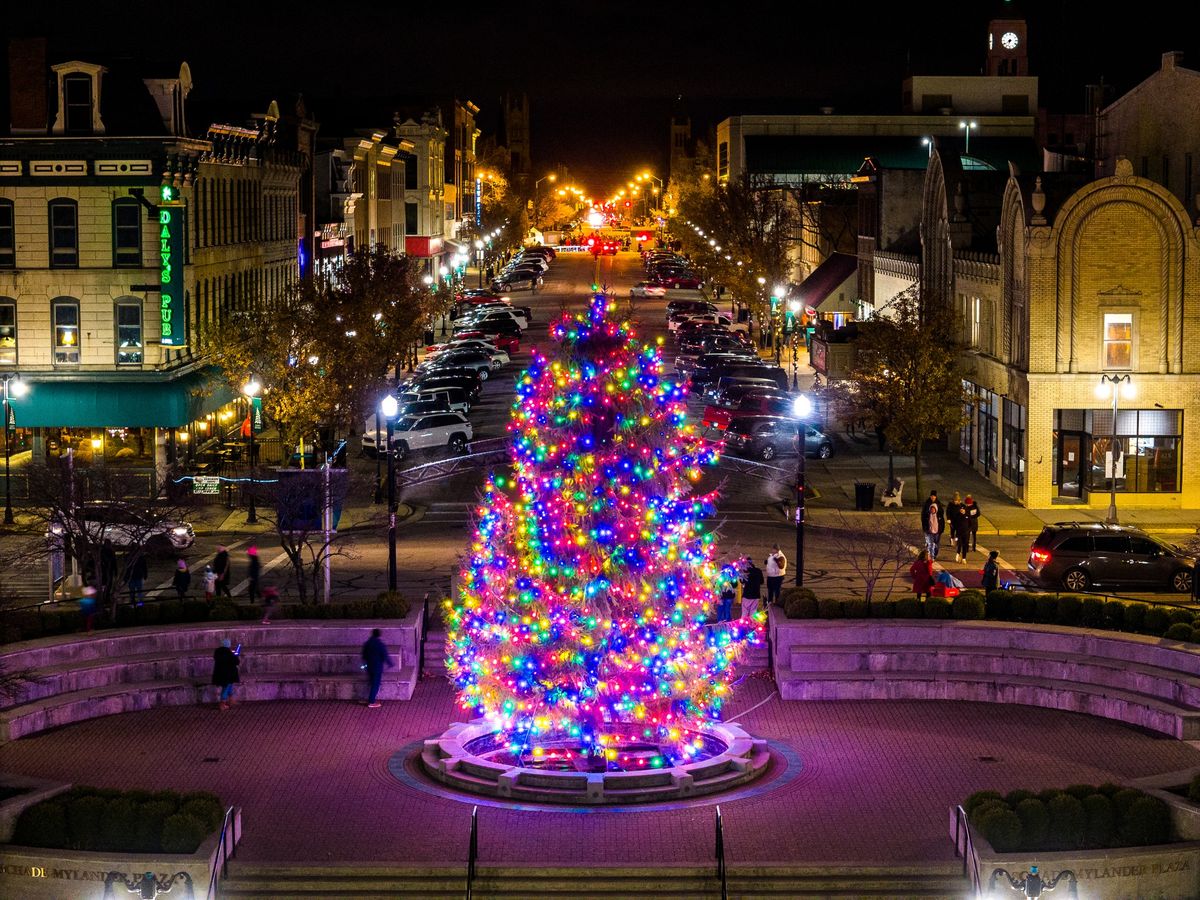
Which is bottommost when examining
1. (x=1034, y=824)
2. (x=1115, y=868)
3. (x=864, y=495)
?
(x=1115, y=868)

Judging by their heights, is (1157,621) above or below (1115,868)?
above

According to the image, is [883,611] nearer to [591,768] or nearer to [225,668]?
[591,768]

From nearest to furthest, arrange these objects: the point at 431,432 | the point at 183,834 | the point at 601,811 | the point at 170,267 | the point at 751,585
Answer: the point at 183,834, the point at 601,811, the point at 751,585, the point at 170,267, the point at 431,432

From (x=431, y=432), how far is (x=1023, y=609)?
111 ft

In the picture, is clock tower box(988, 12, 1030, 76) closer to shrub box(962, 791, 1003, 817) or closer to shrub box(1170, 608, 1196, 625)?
shrub box(1170, 608, 1196, 625)

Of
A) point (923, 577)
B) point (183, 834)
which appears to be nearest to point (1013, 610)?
point (923, 577)

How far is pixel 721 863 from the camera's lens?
22.4 metres

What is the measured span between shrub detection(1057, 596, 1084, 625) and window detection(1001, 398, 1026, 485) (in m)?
20.5

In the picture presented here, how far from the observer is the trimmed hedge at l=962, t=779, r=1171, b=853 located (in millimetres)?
22672

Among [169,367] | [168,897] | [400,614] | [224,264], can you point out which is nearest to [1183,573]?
[400,614]

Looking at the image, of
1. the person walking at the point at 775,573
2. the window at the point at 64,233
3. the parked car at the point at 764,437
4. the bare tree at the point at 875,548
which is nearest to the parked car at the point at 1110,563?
the bare tree at the point at 875,548

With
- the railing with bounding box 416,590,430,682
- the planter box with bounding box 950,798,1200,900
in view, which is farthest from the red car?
A: the planter box with bounding box 950,798,1200,900

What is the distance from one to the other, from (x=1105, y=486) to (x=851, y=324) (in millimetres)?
26814

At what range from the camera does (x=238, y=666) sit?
31359 millimetres
